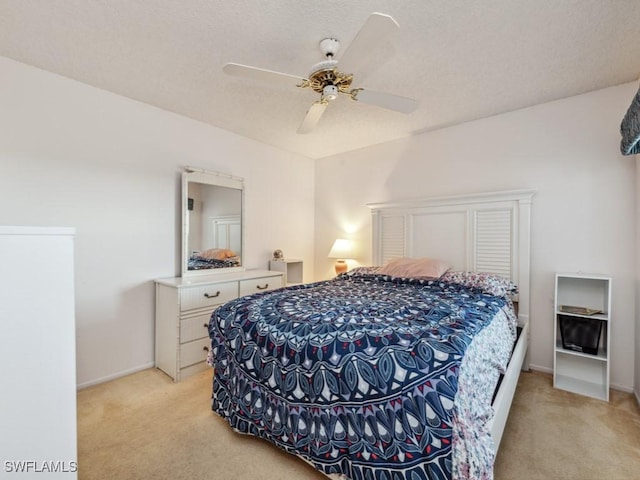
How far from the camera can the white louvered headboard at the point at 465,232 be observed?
105 inches

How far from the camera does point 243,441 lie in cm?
171

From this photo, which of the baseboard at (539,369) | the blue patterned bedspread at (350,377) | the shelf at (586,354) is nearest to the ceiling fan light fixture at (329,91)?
the blue patterned bedspread at (350,377)

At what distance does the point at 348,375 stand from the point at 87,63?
8.94ft

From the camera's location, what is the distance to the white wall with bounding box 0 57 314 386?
2.12 meters

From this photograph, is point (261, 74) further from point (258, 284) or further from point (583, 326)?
point (583, 326)

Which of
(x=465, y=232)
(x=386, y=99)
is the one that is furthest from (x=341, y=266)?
(x=386, y=99)

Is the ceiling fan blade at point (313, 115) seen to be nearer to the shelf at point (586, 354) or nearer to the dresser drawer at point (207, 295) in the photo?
the dresser drawer at point (207, 295)

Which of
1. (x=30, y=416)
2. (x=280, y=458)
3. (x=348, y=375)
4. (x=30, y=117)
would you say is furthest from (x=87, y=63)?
(x=280, y=458)

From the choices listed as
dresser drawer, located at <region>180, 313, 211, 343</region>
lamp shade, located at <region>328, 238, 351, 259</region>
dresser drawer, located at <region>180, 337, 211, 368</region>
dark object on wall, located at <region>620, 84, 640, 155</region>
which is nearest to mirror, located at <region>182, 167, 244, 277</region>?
dresser drawer, located at <region>180, 313, 211, 343</region>

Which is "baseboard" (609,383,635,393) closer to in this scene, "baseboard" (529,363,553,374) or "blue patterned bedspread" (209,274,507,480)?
"baseboard" (529,363,553,374)

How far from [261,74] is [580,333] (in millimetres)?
3012

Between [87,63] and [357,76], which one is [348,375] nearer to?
[357,76]

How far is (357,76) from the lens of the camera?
220 centimetres

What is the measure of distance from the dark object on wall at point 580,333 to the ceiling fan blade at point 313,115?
8.26ft
